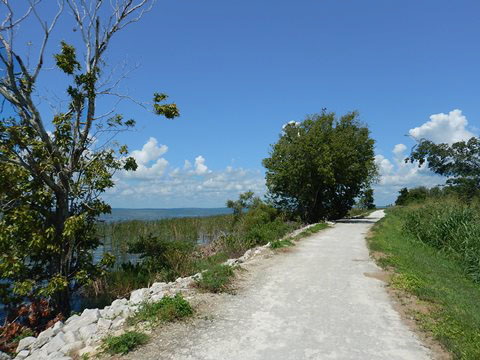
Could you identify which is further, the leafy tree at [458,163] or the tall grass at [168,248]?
the leafy tree at [458,163]

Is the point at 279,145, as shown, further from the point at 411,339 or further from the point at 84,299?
the point at 411,339

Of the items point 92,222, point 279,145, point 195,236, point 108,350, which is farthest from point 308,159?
point 108,350

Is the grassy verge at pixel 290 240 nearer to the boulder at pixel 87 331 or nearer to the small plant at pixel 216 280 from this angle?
the small plant at pixel 216 280

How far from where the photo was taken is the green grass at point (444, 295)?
195 inches

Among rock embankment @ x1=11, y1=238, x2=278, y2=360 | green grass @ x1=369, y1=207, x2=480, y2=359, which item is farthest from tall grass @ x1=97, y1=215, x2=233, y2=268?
green grass @ x1=369, y1=207, x2=480, y2=359

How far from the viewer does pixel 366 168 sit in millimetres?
28422

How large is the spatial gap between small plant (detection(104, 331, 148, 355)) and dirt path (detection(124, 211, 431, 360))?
13cm

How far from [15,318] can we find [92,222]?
8.92ft

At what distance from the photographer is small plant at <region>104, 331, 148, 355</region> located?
175 inches

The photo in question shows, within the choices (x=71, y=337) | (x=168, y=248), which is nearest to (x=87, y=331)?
(x=71, y=337)

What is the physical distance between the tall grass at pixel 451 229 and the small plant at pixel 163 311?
9140 millimetres

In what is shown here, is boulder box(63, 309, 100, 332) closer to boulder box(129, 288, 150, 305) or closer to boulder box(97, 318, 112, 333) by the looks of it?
boulder box(97, 318, 112, 333)

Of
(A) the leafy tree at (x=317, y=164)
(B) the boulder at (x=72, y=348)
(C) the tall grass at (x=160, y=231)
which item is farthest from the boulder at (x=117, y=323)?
(A) the leafy tree at (x=317, y=164)

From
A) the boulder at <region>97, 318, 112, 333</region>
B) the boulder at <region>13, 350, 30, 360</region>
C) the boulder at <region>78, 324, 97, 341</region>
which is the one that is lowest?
the boulder at <region>13, 350, 30, 360</region>
